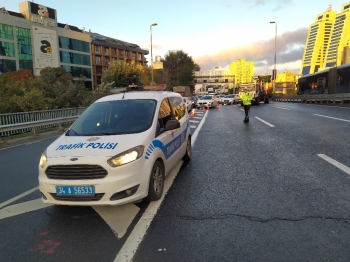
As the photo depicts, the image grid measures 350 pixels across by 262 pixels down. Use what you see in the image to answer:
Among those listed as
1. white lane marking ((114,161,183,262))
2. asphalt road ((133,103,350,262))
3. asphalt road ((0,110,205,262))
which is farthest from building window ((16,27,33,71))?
white lane marking ((114,161,183,262))

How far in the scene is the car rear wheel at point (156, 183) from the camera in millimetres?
4286

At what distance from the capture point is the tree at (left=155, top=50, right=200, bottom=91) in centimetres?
7250

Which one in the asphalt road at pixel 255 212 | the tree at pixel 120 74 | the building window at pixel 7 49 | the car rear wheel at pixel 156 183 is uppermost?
the building window at pixel 7 49

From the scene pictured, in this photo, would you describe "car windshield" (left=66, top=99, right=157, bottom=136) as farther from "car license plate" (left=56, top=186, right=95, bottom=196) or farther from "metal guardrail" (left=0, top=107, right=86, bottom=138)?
"metal guardrail" (left=0, top=107, right=86, bottom=138)

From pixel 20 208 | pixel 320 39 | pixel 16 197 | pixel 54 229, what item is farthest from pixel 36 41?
pixel 320 39

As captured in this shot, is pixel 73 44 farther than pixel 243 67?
No

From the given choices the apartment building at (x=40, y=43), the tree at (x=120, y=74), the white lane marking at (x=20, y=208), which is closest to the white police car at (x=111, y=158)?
the white lane marking at (x=20, y=208)

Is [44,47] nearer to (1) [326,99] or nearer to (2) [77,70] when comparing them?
(2) [77,70]

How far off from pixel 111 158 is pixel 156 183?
1.04 metres

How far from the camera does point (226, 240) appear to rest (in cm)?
327

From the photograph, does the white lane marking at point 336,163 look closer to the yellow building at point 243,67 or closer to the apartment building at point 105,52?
the apartment building at point 105,52

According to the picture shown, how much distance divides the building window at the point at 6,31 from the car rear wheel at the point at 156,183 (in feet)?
191

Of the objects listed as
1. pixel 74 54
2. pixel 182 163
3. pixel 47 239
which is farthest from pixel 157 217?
pixel 74 54

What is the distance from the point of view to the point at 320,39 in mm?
118000
